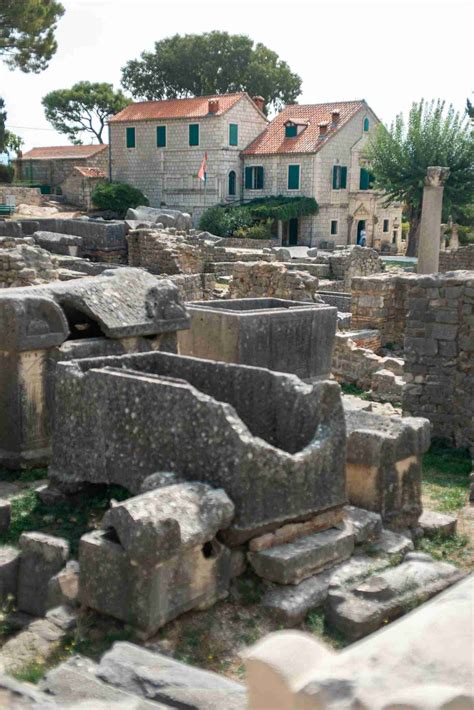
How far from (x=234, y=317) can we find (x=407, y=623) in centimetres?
771

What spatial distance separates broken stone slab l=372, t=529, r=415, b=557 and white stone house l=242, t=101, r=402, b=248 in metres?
37.5

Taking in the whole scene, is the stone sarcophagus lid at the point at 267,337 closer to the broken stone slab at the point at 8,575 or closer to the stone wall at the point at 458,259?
the broken stone slab at the point at 8,575

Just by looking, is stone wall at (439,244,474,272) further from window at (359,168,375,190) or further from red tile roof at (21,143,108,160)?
red tile roof at (21,143,108,160)

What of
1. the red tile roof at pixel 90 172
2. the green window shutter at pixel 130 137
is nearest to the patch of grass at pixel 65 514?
the red tile roof at pixel 90 172

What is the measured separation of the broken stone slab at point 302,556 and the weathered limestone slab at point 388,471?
77cm

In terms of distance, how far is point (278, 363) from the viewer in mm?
10102

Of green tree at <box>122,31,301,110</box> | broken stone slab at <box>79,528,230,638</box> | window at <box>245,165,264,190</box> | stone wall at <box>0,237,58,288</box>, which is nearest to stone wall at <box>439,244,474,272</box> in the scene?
stone wall at <box>0,237,58,288</box>

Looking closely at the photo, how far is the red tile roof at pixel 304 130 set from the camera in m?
44.2

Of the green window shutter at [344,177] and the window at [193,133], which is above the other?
the window at [193,133]

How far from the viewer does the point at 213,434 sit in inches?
242

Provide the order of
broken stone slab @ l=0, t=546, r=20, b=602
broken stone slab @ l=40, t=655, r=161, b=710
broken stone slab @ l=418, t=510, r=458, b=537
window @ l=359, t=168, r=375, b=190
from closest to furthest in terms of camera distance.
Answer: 1. broken stone slab @ l=40, t=655, r=161, b=710
2. broken stone slab @ l=0, t=546, r=20, b=602
3. broken stone slab @ l=418, t=510, r=458, b=537
4. window @ l=359, t=168, r=375, b=190

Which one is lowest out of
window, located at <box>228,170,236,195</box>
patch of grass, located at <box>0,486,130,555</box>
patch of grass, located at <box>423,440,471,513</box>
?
patch of grass, located at <box>423,440,471,513</box>

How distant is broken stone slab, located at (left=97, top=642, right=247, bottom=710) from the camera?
11.6ft

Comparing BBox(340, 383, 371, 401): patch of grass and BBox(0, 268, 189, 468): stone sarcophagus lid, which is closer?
BBox(0, 268, 189, 468): stone sarcophagus lid
